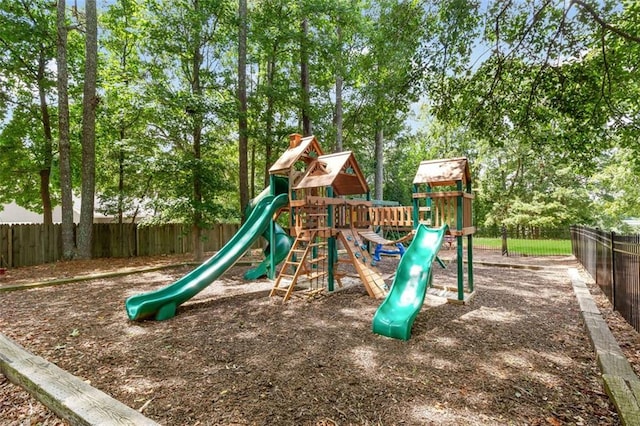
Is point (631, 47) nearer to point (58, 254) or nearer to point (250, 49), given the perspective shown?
point (250, 49)

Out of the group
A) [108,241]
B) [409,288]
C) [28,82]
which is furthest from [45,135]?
[409,288]

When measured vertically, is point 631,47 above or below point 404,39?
below

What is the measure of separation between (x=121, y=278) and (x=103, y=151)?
7622 mm

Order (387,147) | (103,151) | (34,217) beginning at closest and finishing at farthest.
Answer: (103,151), (34,217), (387,147)

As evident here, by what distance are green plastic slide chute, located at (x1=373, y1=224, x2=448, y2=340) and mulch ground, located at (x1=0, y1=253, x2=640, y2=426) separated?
188 millimetres

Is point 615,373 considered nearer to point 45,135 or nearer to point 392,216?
point 392,216

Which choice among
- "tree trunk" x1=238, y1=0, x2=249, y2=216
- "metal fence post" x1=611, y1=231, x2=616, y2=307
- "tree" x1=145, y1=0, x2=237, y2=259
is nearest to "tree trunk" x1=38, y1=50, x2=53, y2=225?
"tree" x1=145, y1=0, x2=237, y2=259

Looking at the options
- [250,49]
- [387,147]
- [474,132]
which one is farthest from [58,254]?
Result: [387,147]

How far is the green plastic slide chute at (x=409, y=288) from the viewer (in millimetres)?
4074

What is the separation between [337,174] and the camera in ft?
21.7

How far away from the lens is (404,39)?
5988 millimetres

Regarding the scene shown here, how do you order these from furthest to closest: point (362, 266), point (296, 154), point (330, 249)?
point (296, 154) → point (330, 249) → point (362, 266)

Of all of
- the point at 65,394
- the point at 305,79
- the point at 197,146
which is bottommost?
the point at 65,394

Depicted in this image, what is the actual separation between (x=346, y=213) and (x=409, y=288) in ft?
10.3
